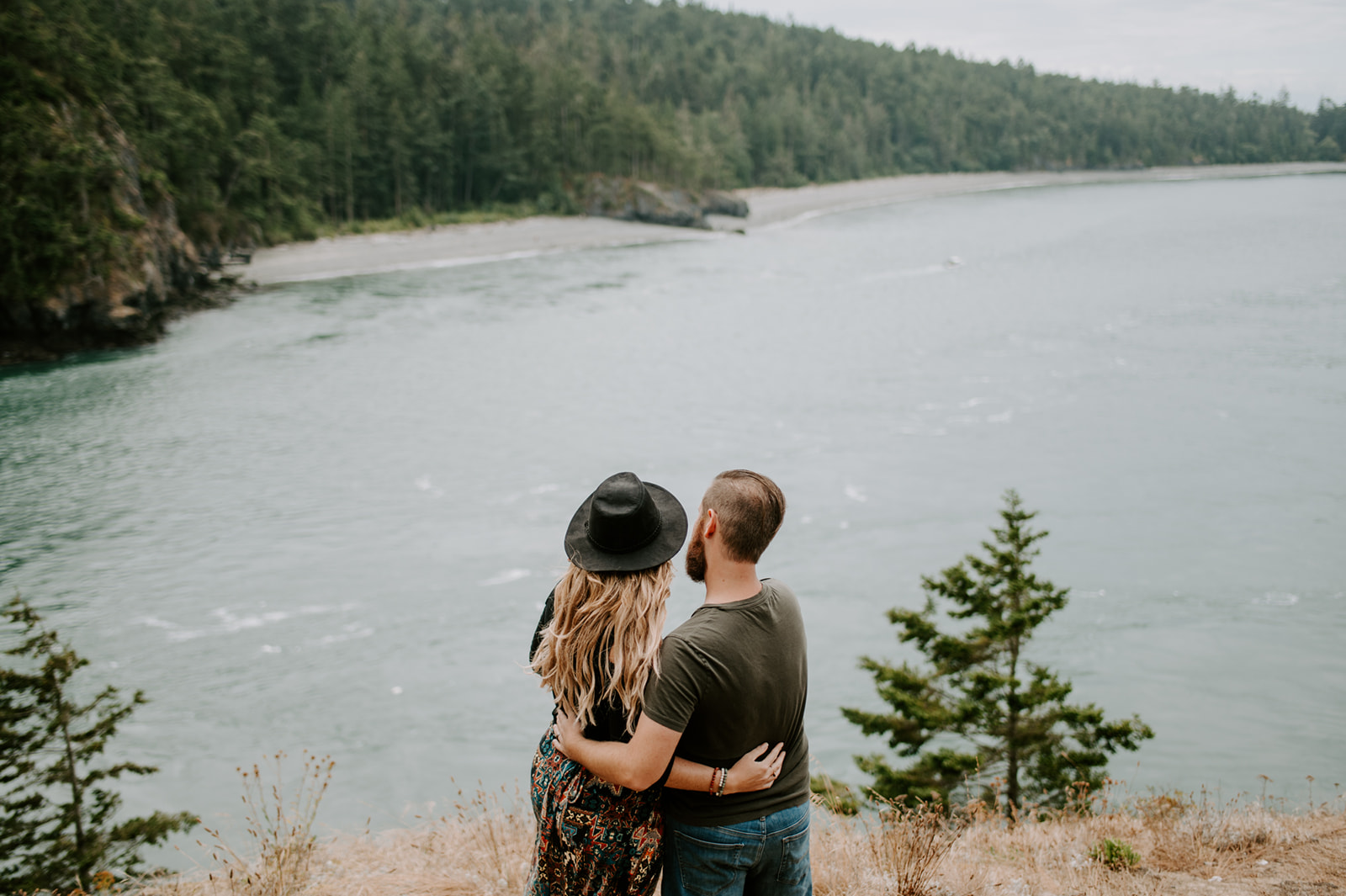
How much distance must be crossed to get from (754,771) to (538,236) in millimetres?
61717

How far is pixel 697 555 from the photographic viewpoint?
7.59 ft

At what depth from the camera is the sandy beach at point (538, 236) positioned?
46.8 meters

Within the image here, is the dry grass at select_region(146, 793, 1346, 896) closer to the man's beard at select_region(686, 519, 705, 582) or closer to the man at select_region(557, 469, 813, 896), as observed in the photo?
the man at select_region(557, 469, 813, 896)

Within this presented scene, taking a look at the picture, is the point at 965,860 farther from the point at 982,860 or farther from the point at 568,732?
the point at 568,732

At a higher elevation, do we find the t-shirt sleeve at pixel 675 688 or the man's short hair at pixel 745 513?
the man's short hair at pixel 745 513

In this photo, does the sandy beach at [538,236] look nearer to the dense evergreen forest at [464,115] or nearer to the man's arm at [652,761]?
the dense evergreen forest at [464,115]

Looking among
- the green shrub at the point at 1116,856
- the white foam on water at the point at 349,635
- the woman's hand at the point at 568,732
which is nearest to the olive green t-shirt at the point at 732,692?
the woman's hand at the point at 568,732

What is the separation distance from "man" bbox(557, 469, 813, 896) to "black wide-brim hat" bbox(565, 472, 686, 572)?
0.12 metres

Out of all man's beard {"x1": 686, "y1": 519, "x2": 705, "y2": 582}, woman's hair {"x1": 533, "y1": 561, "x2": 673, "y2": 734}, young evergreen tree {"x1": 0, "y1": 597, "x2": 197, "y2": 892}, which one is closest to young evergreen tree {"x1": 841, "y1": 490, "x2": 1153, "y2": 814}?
man's beard {"x1": 686, "y1": 519, "x2": 705, "y2": 582}

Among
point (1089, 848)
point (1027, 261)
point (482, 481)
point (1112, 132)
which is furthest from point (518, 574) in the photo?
point (1112, 132)

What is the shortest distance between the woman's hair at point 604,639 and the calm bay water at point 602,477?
173 inches

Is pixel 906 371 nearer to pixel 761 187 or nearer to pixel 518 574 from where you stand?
Answer: pixel 518 574

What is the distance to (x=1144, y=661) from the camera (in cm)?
1239

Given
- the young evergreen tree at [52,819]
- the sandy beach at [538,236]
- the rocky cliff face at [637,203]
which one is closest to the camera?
the young evergreen tree at [52,819]
